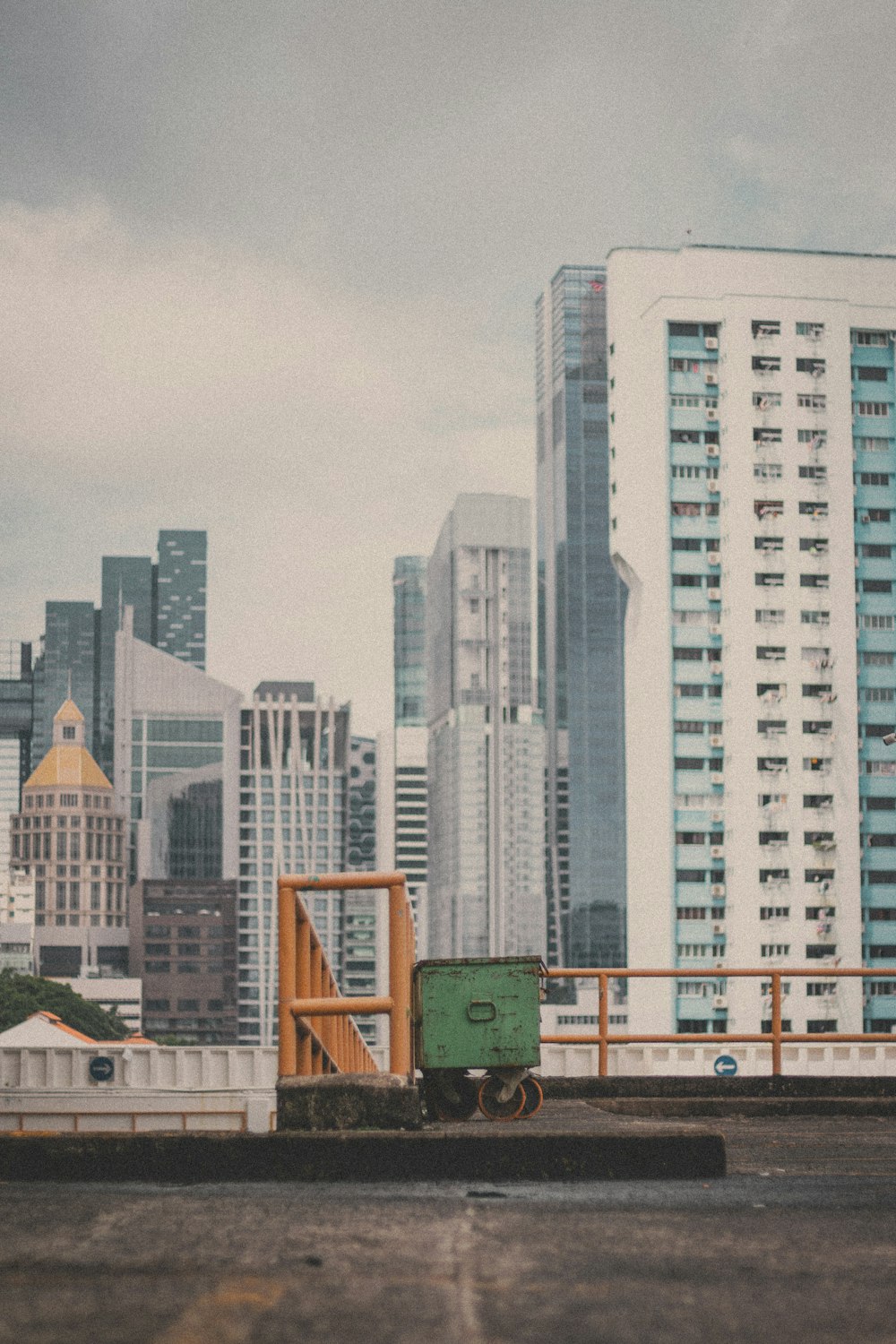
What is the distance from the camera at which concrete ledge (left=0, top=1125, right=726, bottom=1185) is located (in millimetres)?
7242

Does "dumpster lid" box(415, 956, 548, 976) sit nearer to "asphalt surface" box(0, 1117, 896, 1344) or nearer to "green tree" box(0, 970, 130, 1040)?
"asphalt surface" box(0, 1117, 896, 1344)

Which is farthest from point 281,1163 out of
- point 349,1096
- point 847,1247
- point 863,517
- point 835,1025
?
point 863,517

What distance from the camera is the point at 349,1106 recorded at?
7738 millimetres

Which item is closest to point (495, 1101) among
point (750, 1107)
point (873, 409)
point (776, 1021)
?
point (750, 1107)

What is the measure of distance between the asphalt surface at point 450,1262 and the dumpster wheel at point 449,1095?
108 inches

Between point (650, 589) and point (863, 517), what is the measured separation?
1601cm

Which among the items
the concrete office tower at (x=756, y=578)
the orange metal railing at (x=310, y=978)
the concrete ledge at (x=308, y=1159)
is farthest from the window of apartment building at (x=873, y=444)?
the concrete ledge at (x=308, y=1159)

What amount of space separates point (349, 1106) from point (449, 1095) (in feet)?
7.44

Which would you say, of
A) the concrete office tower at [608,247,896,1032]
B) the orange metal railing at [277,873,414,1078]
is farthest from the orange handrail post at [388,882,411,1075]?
the concrete office tower at [608,247,896,1032]

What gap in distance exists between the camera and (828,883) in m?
111

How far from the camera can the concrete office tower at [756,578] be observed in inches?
4380

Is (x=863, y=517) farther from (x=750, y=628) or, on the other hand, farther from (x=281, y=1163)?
(x=281, y=1163)

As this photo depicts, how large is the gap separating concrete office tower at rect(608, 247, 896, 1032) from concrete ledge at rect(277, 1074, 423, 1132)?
105 meters

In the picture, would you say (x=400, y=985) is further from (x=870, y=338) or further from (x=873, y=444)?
(x=870, y=338)
